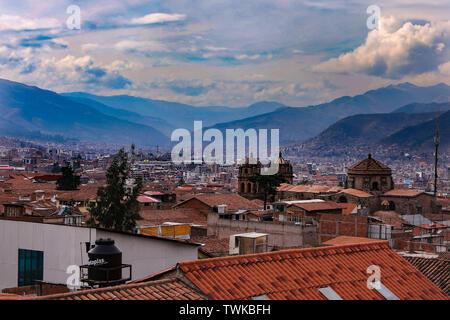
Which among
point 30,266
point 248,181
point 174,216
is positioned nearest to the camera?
point 30,266

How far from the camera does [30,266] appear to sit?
13922 millimetres

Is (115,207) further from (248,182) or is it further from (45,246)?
(248,182)

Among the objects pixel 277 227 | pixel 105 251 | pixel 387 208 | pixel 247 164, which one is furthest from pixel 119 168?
pixel 247 164

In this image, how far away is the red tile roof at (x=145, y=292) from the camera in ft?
22.3

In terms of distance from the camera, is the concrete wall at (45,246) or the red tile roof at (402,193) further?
the red tile roof at (402,193)

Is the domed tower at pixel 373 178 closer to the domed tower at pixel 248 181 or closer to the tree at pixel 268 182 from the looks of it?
the tree at pixel 268 182

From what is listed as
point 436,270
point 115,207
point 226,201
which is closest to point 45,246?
point 436,270

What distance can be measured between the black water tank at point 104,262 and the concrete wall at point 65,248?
3807mm

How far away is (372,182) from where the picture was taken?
50688mm

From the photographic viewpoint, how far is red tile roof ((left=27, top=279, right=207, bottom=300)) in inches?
268

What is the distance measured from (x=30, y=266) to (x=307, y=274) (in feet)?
24.6

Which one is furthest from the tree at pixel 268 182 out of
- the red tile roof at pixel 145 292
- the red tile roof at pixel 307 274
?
the red tile roof at pixel 145 292

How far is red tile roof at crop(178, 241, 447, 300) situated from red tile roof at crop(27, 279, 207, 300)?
0.17m
